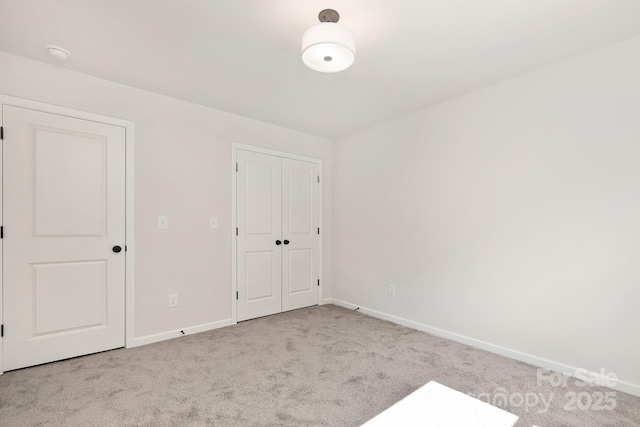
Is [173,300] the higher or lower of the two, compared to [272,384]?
higher

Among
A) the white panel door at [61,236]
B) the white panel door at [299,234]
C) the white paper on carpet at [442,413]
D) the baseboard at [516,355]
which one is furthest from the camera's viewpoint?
the white panel door at [299,234]

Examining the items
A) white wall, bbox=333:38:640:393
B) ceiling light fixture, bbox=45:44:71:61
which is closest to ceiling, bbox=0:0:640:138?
ceiling light fixture, bbox=45:44:71:61

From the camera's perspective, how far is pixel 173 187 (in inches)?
122

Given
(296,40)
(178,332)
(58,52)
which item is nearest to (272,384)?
(178,332)

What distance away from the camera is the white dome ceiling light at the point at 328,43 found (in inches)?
70.2

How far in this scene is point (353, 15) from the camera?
1.88 meters

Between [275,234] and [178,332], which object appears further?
[275,234]

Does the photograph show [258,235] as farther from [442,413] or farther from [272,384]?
[442,413]

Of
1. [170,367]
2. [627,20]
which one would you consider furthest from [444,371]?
[627,20]

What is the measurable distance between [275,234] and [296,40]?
2317 millimetres

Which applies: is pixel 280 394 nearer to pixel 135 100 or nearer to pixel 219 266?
pixel 219 266

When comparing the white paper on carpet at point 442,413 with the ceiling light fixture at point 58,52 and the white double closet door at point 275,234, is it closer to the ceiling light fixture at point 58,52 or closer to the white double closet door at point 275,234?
the white double closet door at point 275,234

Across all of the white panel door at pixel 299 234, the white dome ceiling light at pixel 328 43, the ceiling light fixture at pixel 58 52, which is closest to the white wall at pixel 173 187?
the ceiling light fixture at pixel 58 52

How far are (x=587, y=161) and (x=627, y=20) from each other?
89 centimetres
